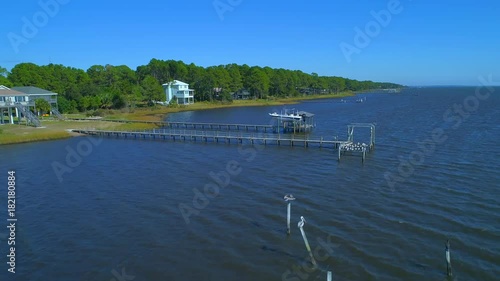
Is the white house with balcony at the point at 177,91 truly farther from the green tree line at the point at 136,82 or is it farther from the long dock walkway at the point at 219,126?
the long dock walkway at the point at 219,126

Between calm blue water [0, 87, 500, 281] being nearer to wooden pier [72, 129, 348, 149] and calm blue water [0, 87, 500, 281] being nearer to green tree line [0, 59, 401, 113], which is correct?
wooden pier [72, 129, 348, 149]

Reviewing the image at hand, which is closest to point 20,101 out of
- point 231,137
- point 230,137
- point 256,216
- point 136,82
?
point 230,137

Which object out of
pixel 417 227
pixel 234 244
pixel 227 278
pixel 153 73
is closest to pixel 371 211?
pixel 417 227

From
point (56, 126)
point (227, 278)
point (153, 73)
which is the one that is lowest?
point (227, 278)

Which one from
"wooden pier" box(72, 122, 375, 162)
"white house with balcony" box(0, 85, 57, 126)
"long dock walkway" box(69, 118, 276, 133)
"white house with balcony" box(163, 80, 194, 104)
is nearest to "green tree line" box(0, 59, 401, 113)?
"white house with balcony" box(163, 80, 194, 104)

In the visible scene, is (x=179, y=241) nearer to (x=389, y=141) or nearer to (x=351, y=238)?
(x=351, y=238)

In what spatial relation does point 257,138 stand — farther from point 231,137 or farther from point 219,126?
point 219,126
